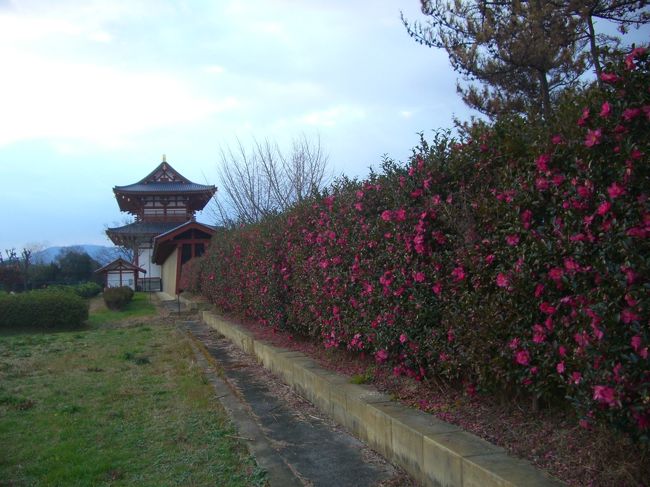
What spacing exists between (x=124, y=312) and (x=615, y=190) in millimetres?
23801

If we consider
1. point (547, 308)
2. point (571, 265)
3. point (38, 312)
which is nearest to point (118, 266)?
point (38, 312)

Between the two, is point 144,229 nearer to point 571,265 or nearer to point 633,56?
point 571,265

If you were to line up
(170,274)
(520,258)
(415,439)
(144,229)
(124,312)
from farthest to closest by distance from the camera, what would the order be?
(144,229)
(170,274)
(124,312)
(415,439)
(520,258)

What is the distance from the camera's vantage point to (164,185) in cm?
4262

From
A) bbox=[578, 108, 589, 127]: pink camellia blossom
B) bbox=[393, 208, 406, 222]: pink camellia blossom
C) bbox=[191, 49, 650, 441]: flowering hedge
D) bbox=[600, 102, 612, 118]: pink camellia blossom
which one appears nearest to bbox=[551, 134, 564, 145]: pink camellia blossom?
bbox=[191, 49, 650, 441]: flowering hedge

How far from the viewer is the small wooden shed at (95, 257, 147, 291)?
3769cm

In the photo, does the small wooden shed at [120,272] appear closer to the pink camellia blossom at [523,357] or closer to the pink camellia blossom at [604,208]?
the pink camellia blossom at [523,357]

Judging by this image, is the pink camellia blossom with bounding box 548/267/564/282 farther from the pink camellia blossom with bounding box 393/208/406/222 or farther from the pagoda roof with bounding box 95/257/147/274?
the pagoda roof with bounding box 95/257/147/274

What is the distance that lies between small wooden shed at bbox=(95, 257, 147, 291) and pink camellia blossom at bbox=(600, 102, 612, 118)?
37.6m

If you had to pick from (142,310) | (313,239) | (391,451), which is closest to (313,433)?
(391,451)

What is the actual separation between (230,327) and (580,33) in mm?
8533

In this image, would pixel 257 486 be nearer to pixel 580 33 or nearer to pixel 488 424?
pixel 488 424

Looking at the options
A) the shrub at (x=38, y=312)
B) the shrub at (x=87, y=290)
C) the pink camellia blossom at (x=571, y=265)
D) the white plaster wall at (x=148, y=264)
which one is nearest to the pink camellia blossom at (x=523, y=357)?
the pink camellia blossom at (x=571, y=265)

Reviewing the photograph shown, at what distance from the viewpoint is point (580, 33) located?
1045 centimetres
